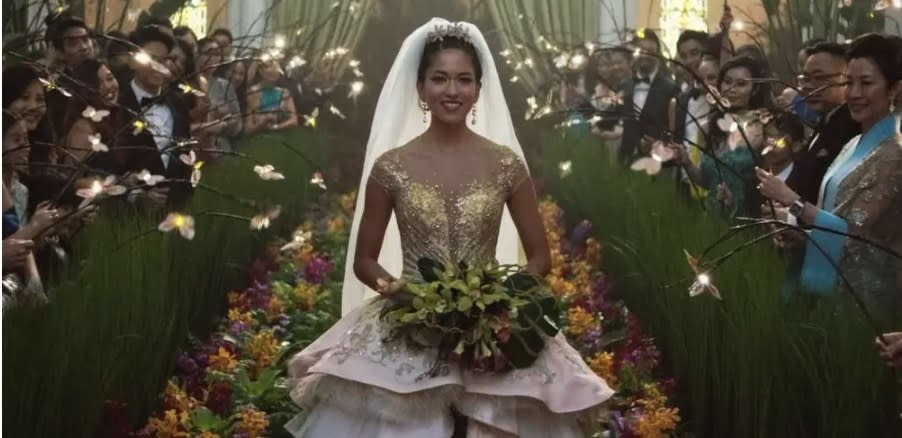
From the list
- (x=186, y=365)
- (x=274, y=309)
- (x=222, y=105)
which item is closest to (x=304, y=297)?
(x=274, y=309)

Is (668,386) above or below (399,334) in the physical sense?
below

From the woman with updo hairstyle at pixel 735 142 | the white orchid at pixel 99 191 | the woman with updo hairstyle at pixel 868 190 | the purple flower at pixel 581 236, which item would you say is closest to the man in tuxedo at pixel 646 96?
the purple flower at pixel 581 236

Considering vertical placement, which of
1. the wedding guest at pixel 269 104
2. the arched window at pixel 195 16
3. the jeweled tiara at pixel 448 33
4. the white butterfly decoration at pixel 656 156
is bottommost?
the white butterfly decoration at pixel 656 156

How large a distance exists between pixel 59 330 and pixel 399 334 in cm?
71

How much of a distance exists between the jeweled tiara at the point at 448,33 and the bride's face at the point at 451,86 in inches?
2.4

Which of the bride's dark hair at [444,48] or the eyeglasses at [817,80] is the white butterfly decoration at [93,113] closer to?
the bride's dark hair at [444,48]

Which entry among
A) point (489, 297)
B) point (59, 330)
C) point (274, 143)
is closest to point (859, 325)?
point (489, 297)

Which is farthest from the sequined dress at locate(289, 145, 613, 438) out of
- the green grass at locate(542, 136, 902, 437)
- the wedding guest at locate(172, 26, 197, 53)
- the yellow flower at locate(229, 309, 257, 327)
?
the wedding guest at locate(172, 26, 197, 53)

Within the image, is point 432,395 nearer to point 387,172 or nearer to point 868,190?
point 387,172

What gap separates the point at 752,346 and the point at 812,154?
2.38ft

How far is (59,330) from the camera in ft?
9.69

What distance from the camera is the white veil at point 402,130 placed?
132 inches

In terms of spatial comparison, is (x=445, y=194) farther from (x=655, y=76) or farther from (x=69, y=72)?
(x=655, y=76)

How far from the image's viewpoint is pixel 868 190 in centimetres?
327
